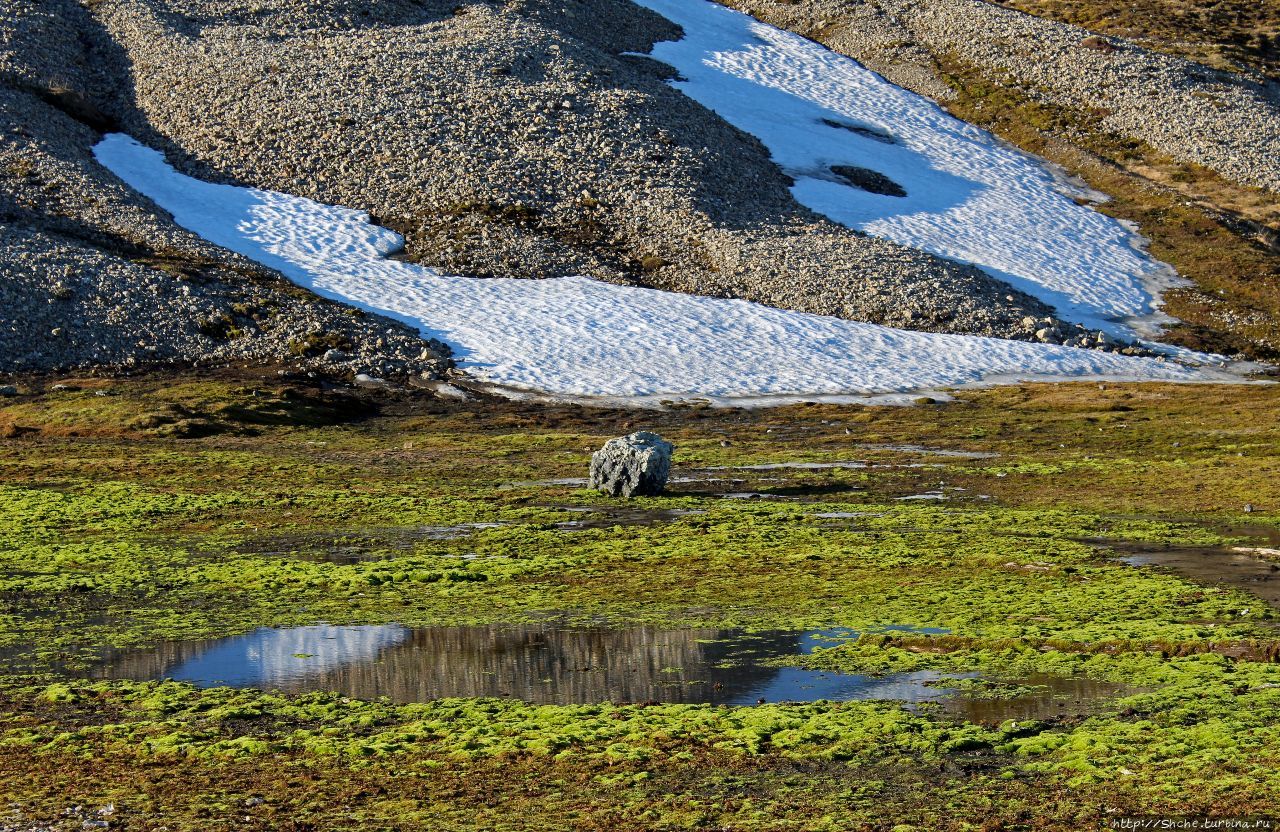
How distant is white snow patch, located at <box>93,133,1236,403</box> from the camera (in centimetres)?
5866

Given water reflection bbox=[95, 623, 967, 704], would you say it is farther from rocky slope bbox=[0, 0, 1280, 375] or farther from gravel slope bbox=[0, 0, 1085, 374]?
gravel slope bbox=[0, 0, 1085, 374]

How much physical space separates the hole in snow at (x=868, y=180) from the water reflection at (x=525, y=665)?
2841 inches

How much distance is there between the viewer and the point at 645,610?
20.2m

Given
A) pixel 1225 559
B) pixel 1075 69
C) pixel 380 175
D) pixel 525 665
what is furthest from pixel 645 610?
pixel 1075 69

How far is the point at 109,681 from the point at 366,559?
9.18 m

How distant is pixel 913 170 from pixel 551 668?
8082 centimetres

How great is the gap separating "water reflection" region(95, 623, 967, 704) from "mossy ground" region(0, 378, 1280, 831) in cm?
66

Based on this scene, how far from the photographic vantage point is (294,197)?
254 feet

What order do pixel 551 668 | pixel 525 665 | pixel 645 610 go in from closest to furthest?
pixel 551 668 < pixel 525 665 < pixel 645 610

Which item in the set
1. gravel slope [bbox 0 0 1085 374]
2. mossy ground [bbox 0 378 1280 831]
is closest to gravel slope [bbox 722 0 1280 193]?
gravel slope [bbox 0 0 1085 374]

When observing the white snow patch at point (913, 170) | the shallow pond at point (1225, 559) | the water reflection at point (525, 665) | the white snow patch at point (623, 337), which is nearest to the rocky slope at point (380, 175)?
the white snow patch at point (623, 337)

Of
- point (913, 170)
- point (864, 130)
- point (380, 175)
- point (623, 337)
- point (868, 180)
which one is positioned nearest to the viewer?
point (623, 337)

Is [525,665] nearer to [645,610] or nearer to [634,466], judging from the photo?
[645,610]

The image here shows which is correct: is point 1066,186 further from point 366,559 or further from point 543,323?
point 366,559
